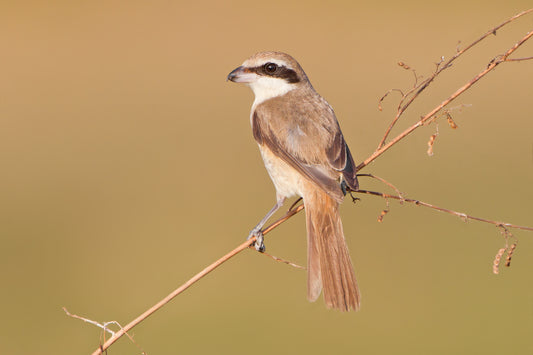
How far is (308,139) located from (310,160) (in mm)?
131

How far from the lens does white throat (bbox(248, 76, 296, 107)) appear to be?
13.4 ft

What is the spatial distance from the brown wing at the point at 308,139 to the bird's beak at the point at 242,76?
0.68ft

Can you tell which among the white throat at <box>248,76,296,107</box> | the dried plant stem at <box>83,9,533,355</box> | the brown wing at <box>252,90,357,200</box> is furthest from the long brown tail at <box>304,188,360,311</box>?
the white throat at <box>248,76,296,107</box>

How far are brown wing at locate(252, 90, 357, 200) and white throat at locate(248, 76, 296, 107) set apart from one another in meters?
0.15

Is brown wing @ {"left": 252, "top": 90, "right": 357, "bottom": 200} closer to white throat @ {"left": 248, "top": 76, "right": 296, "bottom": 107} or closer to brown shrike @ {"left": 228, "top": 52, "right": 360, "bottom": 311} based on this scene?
brown shrike @ {"left": 228, "top": 52, "right": 360, "bottom": 311}

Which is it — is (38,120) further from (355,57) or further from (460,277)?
(460,277)

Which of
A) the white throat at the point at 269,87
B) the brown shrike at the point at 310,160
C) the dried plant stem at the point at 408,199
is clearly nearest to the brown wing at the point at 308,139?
the brown shrike at the point at 310,160

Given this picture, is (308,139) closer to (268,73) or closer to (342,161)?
(342,161)

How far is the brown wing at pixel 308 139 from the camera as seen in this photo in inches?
137

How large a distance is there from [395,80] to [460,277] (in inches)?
274

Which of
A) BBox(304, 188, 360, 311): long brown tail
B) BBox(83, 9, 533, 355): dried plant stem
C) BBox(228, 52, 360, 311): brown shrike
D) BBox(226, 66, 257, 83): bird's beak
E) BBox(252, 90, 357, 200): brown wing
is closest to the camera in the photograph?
BBox(83, 9, 533, 355): dried plant stem

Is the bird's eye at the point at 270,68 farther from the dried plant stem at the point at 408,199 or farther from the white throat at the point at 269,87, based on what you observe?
the dried plant stem at the point at 408,199

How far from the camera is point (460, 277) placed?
800 cm

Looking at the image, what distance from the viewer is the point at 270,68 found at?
13.3 ft
